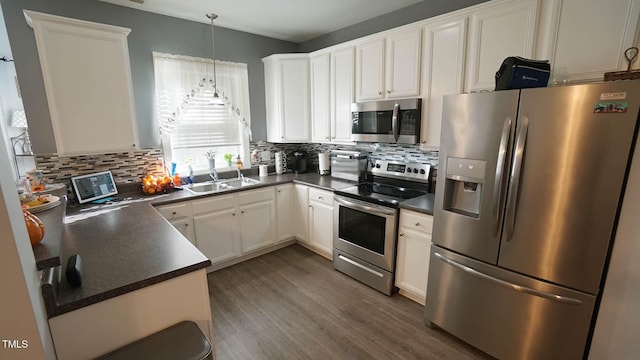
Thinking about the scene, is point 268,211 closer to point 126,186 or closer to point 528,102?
point 126,186

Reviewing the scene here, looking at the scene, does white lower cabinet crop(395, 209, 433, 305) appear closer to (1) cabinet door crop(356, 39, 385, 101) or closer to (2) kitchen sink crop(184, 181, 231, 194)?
(1) cabinet door crop(356, 39, 385, 101)

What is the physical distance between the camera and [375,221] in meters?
2.60

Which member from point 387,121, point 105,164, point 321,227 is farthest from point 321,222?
point 105,164

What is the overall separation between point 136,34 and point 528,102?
331 cm

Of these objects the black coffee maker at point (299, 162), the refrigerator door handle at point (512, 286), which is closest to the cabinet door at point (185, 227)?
the black coffee maker at point (299, 162)

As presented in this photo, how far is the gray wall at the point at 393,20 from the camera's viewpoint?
256 centimetres

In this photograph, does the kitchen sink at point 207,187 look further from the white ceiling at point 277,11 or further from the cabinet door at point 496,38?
Result: the cabinet door at point 496,38

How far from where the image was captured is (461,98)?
183cm

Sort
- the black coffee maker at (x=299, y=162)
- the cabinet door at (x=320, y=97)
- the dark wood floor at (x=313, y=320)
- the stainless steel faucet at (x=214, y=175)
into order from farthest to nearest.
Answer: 1. the black coffee maker at (x=299, y=162)
2. the stainless steel faucet at (x=214, y=175)
3. the cabinet door at (x=320, y=97)
4. the dark wood floor at (x=313, y=320)

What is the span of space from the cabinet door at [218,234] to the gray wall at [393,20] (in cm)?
240

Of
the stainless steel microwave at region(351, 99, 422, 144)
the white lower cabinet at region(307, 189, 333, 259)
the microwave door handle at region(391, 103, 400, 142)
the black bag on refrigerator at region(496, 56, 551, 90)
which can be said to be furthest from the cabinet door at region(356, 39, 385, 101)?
the black bag on refrigerator at region(496, 56, 551, 90)

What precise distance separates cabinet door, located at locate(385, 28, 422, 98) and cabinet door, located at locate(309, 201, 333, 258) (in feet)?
4.52

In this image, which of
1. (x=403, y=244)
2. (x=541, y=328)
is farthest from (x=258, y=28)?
(x=541, y=328)

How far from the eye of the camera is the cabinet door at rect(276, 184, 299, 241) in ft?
11.3
